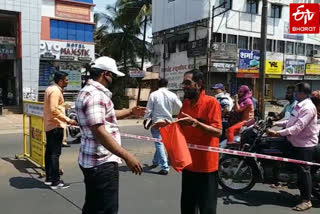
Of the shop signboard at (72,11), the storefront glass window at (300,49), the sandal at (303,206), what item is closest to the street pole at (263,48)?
the sandal at (303,206)

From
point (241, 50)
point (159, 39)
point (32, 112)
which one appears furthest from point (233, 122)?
point (159, 39)

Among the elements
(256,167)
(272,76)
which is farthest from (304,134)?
(272,76)

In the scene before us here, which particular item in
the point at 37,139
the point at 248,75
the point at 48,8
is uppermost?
the point at 48,8

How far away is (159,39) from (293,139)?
94.0ft

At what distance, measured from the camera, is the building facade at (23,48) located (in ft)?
70.9

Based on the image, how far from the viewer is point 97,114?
3.06 m

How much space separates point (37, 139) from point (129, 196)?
2511 millimetres

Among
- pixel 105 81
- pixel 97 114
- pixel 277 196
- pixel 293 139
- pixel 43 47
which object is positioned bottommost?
pixel 277 196

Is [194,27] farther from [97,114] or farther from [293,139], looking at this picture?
[97,114]

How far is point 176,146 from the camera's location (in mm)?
3525

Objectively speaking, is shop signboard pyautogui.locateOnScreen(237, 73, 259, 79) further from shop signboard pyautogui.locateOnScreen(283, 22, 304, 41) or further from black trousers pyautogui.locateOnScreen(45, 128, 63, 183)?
black trousers pyautogui.locateOnScreen(45, 128, 63, 183)

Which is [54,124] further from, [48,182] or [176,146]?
[176,146]

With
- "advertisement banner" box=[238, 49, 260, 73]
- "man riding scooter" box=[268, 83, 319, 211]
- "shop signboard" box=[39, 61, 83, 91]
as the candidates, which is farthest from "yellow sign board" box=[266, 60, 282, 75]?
"man riding scooter" box=[268, 83, 319, 211]

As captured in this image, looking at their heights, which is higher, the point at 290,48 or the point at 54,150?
the point at 290,48
